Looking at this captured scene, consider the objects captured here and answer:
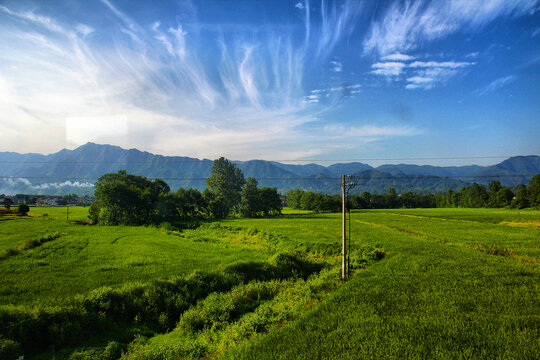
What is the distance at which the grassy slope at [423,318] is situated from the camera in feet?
30.5

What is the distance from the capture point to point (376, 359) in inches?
345

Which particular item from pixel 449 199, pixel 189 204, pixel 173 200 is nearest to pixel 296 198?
pixel 189 204

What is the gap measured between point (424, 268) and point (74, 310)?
22.5 metres

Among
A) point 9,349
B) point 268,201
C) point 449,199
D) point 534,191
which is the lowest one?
point 449,199

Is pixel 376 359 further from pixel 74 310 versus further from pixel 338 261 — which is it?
pixel 338 261

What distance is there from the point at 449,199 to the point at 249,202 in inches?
4099

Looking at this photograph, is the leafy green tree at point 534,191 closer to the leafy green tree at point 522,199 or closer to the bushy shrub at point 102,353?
the leafy green tree at point 522,199

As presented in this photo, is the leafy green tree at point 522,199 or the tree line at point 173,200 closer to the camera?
the tree line at point 173,200

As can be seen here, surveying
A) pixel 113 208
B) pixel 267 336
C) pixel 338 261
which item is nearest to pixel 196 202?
pixel 113 208

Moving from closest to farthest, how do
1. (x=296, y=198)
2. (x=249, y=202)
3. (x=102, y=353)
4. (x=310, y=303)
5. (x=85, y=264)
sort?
(x=102, y=353), (x=310, y=303), (x=85, y=264), (x=249, y=202), (x=296, y=198)

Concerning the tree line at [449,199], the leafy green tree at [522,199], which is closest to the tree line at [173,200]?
the tree line at [449,199]

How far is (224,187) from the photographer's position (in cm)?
8294

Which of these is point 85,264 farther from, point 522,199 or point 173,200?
point 522,199

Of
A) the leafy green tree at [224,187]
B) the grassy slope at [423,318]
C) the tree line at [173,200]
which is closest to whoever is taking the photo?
the grassy slope at [423,318]
